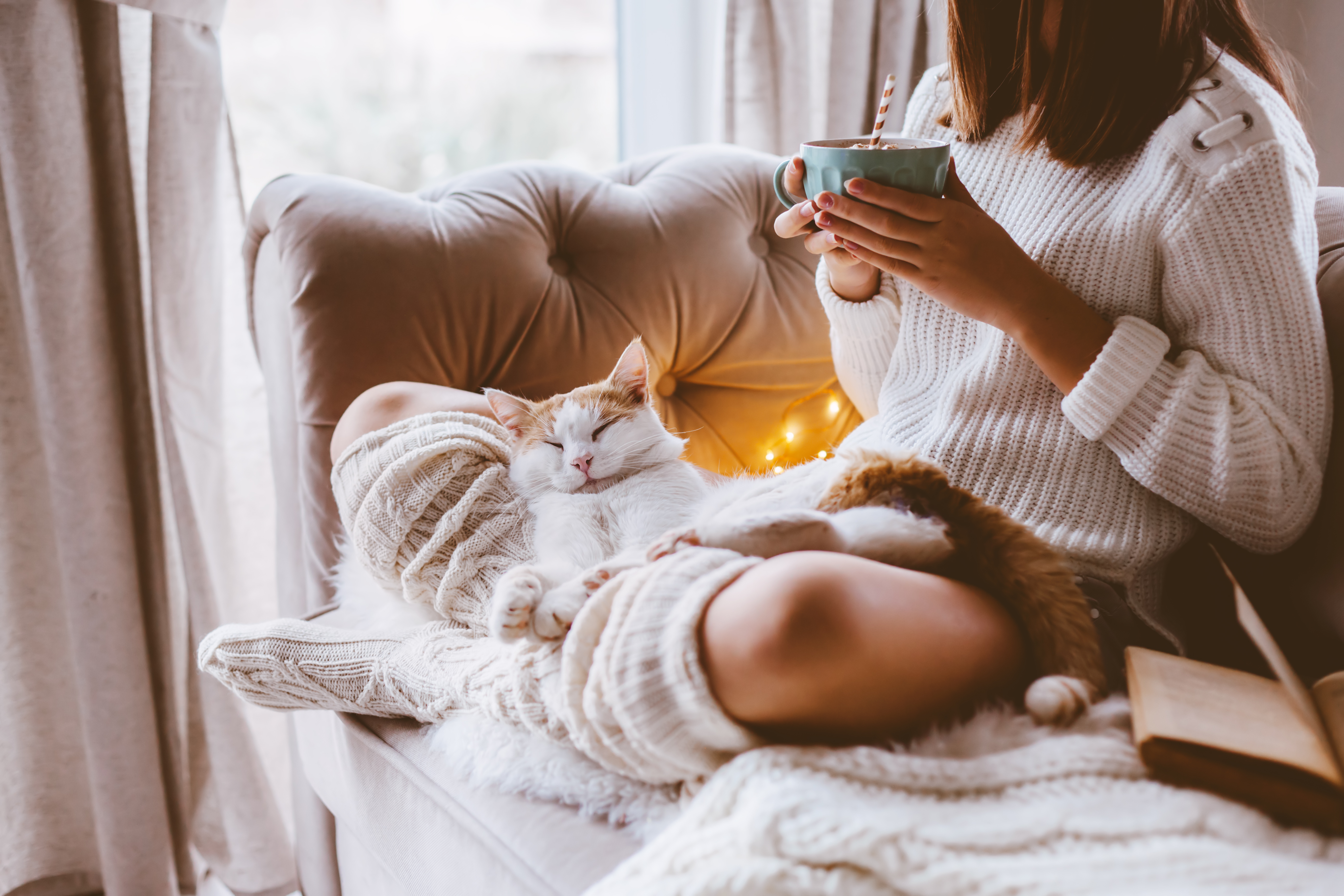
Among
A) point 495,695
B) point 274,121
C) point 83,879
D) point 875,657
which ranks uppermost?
point 274,121

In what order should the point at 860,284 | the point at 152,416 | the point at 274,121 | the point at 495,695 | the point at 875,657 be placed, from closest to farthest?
the point at 875,657, the point at 495,695, the point at 860,284, the point at 152,416, the point at 274,121

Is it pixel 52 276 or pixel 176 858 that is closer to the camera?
pixel 52 276

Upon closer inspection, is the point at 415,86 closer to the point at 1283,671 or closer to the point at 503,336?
the point at 503,336

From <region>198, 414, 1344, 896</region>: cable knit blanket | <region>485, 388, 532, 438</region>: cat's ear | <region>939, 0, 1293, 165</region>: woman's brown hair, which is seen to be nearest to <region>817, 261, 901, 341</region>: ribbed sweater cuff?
<region>939, 0, 1293, 165</region>: woman's brown hair

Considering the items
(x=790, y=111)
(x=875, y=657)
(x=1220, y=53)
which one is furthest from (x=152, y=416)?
(x=1220, y=53)

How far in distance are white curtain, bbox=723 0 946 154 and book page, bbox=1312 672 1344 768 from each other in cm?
114

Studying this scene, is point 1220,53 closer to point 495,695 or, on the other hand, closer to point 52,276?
point 495,695

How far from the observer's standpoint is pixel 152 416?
1.16 meters

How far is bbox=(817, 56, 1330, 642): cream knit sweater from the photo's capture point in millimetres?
725

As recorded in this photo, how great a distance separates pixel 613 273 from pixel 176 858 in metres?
1.08

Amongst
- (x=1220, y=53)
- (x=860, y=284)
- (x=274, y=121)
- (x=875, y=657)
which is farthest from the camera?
(x=274, y=121)

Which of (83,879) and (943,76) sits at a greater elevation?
(943,76)

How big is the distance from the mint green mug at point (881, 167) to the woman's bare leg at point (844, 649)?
31cm

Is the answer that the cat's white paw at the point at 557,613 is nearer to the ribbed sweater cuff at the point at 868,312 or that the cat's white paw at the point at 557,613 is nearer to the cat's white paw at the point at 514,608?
the cat's white paw at the point at 514,608
